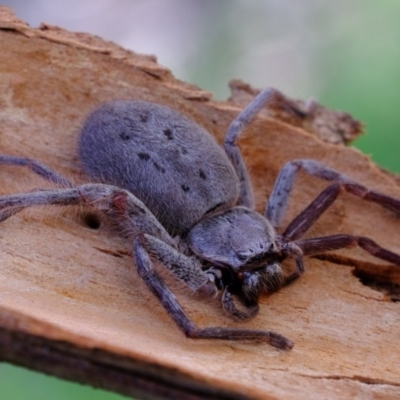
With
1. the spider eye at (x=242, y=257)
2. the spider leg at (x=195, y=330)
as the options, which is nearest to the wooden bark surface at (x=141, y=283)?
the spider leg at (x=195, y=330)

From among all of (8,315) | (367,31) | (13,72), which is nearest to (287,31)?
(367,31)

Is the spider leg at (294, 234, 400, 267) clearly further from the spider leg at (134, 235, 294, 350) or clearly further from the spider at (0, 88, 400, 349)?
the spider leg at (134, 235, 294, 350)

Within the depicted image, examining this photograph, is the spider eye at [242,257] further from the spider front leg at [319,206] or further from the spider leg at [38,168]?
the spider leg at [38,168]

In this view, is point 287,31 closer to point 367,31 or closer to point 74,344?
point 367,31

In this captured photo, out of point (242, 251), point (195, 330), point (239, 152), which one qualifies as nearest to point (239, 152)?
point (239, 152)

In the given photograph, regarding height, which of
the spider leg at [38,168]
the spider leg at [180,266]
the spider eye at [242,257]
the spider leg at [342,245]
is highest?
the spider leg at [342,245]
